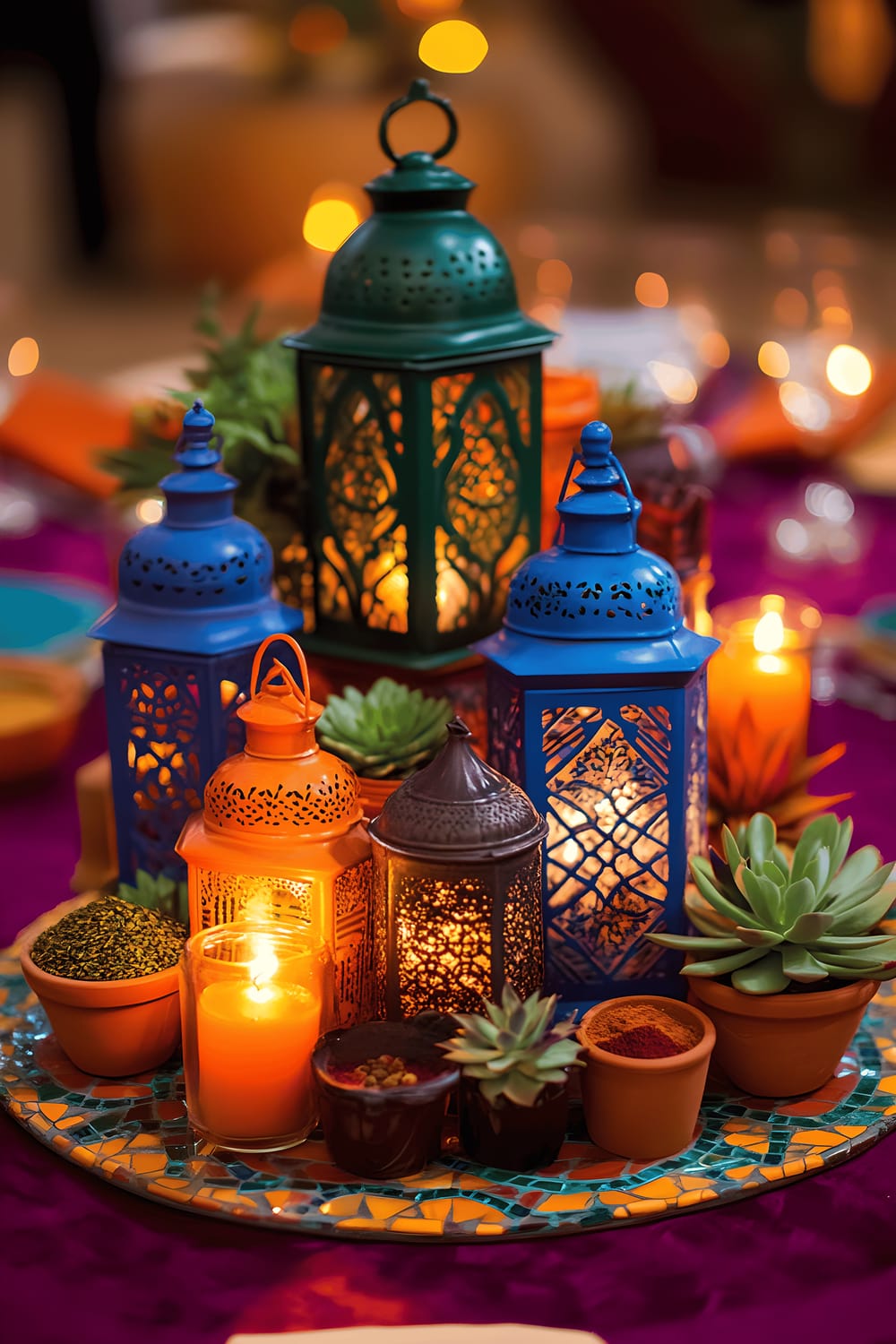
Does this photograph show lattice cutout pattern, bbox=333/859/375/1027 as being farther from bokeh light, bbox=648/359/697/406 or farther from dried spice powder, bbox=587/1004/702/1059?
bokeh light, bbox=648/359/697/406

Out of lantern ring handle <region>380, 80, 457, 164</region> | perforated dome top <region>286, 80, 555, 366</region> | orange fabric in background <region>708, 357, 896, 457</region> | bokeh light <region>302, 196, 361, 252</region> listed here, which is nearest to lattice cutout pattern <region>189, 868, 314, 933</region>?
perforated dome top <region>286, 80, 555, 366</region>

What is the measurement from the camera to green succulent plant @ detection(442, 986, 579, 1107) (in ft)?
2.99

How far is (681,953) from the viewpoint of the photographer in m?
1.07

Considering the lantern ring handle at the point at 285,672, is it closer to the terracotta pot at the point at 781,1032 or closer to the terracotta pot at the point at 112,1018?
the terracotta pot at the point at 112,1018

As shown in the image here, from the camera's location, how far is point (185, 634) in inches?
43.1

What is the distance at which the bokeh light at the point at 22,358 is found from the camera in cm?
195

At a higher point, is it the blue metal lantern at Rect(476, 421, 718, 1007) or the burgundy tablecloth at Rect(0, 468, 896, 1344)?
the blue metal lantern at Rect(476, 421, 718, 1007)

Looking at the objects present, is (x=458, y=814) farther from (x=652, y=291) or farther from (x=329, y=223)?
(x=329, y=223)

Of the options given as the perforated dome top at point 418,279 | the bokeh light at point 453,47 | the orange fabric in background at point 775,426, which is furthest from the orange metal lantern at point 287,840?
the bokeh light at point 453,47

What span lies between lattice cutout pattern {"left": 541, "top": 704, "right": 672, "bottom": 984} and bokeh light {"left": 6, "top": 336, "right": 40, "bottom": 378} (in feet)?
3.77

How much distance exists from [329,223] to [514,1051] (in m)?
2.25

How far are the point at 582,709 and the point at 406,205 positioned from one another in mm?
393

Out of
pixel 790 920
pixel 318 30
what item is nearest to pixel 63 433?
pixel 790 920

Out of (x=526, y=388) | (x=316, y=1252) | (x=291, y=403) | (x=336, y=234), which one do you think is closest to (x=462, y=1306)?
(x=316, y=1252)
